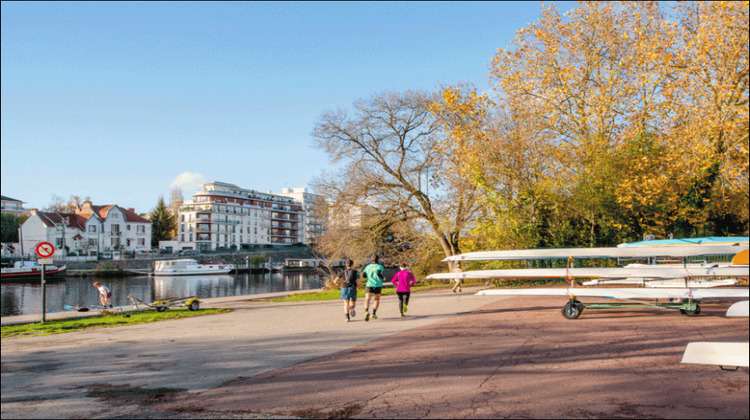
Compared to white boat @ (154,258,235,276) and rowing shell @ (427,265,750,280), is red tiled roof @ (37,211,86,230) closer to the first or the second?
white boat @ (154,258,235,276)

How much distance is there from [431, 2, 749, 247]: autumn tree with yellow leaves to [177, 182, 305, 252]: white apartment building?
116303mm

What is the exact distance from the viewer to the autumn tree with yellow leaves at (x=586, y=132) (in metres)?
21.6

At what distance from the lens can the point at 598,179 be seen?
24.0 metres

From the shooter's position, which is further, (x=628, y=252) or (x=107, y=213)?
(x=107, y=213)

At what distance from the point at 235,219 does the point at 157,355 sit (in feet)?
462

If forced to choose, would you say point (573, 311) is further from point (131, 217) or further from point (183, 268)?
point (131, 217)

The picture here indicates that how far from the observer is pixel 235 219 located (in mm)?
147375

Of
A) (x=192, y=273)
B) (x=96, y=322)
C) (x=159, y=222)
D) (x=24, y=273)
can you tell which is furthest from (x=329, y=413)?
(x=159, y=222)

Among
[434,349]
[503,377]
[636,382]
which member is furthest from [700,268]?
[434,349]

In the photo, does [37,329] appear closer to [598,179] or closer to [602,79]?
[598,179]

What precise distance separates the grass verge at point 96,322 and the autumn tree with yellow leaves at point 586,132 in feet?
45.2

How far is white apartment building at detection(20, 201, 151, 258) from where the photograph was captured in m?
102

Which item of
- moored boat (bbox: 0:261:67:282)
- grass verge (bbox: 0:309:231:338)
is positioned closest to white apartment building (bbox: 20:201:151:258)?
moored boat (bbox: 0:261:67:282)

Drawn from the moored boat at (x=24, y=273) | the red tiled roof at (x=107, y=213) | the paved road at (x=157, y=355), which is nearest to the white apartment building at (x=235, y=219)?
the red tiled roof at (x=107, y=213)
